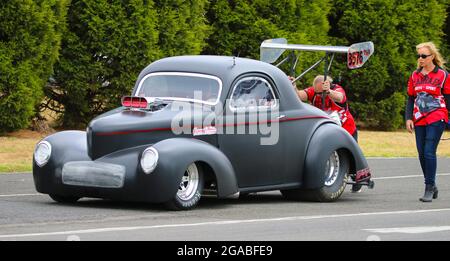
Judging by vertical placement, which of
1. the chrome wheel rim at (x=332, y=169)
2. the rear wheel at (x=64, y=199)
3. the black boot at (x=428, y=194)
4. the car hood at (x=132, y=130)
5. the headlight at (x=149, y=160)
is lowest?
the black boot at (x=428, y=194)

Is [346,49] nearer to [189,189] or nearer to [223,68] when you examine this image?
[223,68]

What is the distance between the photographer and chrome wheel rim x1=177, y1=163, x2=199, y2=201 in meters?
12.1

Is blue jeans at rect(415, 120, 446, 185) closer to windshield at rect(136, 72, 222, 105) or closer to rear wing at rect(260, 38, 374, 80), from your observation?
rear wing at rect(260, 38, 374, 80)

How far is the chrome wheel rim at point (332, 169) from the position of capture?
45.4 feet

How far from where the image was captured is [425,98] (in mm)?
13641

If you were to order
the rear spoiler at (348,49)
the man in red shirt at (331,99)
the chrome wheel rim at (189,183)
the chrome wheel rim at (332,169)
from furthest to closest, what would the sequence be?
1. the man in red shirt at (331,99)
2. the rear spoiler at (348,49)
3. the chrome wheel rim at (332,169)
4. the chrome wheel rim at (189,183)

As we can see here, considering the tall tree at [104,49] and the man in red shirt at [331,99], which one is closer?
the man in red shirt at [331,99]

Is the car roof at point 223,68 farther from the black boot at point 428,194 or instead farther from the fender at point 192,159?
the black boot at point 428,194

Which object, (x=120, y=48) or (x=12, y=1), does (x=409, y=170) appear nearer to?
(x=120, y=48)

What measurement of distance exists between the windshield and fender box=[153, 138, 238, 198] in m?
0.78

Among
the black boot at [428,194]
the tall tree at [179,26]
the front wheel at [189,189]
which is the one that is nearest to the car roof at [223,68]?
the front wheel at [189,189]

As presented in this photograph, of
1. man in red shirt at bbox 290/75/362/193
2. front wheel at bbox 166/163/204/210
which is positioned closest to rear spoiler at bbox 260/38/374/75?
man in red shirt at bbox 290/75/362/193

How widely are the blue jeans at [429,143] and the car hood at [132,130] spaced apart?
3.06 meters

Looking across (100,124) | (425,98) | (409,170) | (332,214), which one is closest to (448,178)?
(409,170)
